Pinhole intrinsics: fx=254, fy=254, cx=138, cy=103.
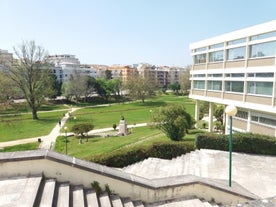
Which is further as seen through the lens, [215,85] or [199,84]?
[199,84]

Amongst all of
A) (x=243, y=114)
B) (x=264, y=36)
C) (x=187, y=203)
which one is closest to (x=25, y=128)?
(x=243, y=114)

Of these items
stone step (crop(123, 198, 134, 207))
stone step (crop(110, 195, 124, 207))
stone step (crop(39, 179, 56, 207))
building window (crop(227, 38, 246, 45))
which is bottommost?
stone step (crop(123, 198, 134, 207))

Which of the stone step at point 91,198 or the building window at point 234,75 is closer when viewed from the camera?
the stone step at point 91,198

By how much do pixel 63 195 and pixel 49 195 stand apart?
44cm

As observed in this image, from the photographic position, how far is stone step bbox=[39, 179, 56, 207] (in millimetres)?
6330

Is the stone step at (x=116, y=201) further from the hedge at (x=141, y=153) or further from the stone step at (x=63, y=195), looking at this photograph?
the hedge at (x=141, y=153)

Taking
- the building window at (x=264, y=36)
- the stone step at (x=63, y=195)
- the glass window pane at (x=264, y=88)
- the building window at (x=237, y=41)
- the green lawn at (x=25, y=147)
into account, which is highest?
the building window at (x=237, y=41)

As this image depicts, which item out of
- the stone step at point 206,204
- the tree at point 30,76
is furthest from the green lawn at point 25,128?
the stone step at point 206,204

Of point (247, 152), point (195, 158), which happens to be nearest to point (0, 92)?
point (195, 158)

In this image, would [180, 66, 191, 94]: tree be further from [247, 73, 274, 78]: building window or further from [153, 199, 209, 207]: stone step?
[153, 199, 209, 207]: stone step

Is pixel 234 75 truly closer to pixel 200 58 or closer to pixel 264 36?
Result: pixel 264 36

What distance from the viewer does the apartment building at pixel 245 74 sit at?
20203mm

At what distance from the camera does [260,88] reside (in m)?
21.2

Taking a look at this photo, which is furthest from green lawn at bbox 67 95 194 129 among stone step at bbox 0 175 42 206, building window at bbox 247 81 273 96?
stone step at bbox 0 175 42 206
